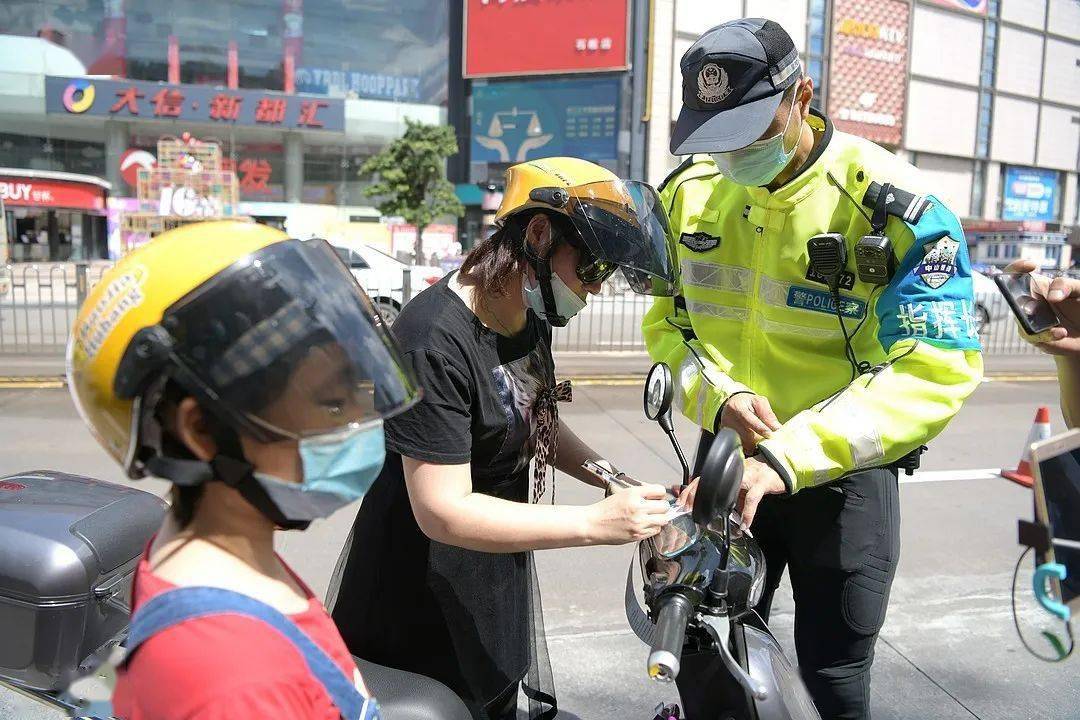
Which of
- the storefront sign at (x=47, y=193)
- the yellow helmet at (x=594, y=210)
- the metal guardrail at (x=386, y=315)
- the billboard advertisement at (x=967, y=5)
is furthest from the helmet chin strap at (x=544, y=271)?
the billboard advertisement at (x=967, y=5)

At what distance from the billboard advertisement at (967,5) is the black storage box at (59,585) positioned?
4809 centimetres

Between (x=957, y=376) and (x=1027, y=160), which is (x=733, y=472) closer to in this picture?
(x=957, y=376)

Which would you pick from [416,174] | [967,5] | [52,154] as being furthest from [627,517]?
[967,5]

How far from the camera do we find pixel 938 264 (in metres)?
1.81

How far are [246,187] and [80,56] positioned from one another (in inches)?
420

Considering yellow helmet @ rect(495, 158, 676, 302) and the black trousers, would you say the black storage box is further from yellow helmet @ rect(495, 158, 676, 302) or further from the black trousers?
the black trousers

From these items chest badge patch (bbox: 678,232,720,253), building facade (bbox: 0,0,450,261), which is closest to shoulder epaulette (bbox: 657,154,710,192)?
chest badge patch (bbox: 678,232,720,253)

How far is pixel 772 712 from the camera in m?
1.55

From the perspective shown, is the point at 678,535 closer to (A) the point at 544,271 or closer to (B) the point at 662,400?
(B) the point at 662,400

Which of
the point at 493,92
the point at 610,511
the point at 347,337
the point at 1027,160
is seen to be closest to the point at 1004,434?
the point at 610,511

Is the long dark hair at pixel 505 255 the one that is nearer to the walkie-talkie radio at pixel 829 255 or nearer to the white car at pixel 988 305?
the walkie-talkie radio at pixel 829 255

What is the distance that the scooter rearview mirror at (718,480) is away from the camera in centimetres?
133

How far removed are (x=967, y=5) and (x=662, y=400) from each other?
49.2m

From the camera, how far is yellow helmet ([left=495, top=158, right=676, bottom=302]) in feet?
5.49
